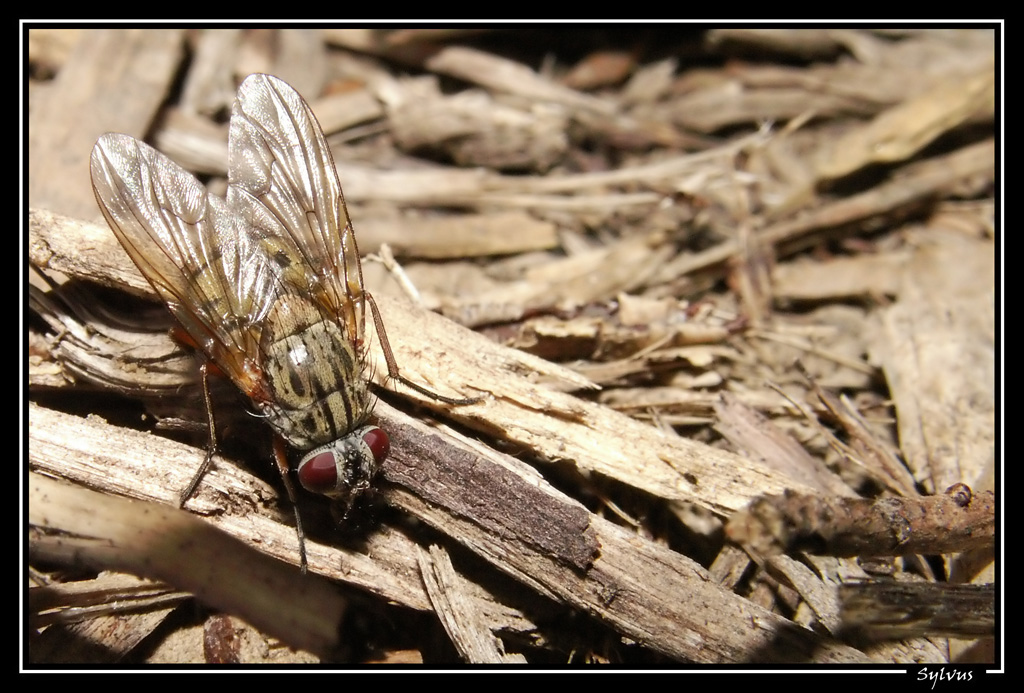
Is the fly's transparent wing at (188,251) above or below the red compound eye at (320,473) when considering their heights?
above

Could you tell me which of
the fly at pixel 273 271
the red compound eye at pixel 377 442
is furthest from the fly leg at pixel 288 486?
the red compound eye at pixel 377 442

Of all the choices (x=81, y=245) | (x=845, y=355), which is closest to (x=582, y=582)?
(x=845, y=355)

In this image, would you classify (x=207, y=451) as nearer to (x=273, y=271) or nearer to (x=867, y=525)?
(x=273, y=271)

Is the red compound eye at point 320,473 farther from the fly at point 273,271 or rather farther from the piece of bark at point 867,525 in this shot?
the piece of bark at point 867,525

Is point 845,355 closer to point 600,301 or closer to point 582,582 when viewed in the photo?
point 600,301

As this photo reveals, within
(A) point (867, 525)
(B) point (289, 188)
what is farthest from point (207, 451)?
(A) point (867, 525)

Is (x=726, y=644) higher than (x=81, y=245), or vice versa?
(x=81, y=245)
